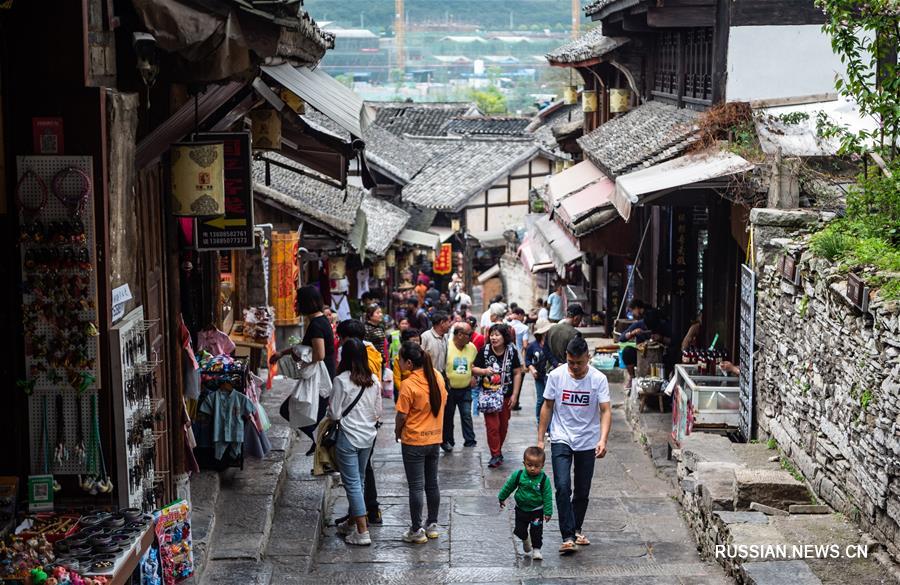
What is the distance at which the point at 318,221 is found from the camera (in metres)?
20.0

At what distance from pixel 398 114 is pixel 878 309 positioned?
155ft

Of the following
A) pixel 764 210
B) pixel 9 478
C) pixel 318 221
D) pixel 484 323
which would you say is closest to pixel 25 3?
pixel 9 478

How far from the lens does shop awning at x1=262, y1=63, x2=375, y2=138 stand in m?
9.08

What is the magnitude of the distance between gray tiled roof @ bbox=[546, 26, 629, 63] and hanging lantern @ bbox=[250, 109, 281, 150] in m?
11.0

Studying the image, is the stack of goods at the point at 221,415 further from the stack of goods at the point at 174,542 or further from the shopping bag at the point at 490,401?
the shopping bag at the point at 490,401

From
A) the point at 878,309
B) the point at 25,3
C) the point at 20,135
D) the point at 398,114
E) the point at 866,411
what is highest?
the point at 398,114

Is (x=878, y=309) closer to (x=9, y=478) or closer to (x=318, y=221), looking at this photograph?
A: (x=9, y=478)

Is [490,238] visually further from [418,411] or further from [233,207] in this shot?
[418,411]

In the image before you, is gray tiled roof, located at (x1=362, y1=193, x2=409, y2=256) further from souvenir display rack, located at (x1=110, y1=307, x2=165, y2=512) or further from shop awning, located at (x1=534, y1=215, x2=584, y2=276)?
souvenir display rack, located at (x1=110, y1=307, x2=165, y2=512)

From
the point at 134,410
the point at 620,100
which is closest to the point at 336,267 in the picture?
the point at 620,100

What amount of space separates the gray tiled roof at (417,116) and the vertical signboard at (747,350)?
40.9 meters

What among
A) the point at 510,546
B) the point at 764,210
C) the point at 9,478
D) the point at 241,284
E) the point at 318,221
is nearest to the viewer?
the point at 9,478

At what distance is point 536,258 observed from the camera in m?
29.3

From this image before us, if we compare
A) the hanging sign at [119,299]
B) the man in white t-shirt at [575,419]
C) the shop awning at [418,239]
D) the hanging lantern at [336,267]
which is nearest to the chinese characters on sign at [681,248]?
the hanging lantern at [336,267]
